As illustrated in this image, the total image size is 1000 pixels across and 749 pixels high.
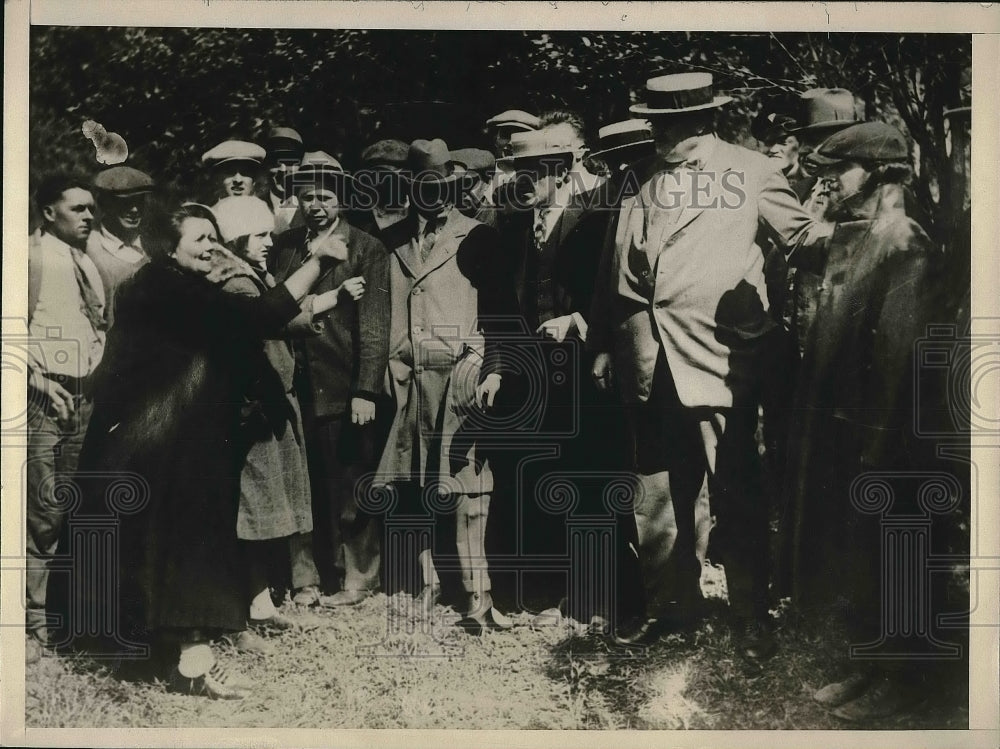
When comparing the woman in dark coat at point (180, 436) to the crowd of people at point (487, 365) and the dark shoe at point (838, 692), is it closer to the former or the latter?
the crowd of people at point (487, 365)

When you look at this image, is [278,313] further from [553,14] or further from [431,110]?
[553,14]

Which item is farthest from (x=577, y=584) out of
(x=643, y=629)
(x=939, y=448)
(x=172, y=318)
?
(x=172, y=318)

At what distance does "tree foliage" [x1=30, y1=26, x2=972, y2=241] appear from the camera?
13.9 feet

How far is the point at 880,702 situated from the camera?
4.22m

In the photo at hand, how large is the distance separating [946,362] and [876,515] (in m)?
0.87

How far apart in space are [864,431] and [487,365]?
195 cm

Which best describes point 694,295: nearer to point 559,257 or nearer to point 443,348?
point 559,257

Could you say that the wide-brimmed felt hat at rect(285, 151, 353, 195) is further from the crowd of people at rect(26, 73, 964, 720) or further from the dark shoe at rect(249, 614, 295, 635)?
the dark shoe at rect(249, 614, 295, 635)

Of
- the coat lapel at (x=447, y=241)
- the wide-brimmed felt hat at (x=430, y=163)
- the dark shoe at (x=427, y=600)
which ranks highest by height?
the wide-brimmed felt hat at (x=430, y=163)

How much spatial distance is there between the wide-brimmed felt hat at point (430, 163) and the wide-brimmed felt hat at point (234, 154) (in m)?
0.76

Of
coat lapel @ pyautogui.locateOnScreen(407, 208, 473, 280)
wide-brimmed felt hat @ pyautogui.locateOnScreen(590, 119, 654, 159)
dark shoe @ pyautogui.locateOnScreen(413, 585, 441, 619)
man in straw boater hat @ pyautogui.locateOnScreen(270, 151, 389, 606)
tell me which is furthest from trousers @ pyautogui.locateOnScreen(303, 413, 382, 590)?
wide-brimmed felt hat @ pyautogui.locateOnScreen(590, 119, 654, 159)

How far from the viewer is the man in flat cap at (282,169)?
13.8ft

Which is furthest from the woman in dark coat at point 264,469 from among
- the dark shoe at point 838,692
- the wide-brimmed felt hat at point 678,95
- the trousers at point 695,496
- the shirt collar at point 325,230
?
the dark shoe at point 838,692

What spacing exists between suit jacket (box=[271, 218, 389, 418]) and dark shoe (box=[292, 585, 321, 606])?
0.89 meters
